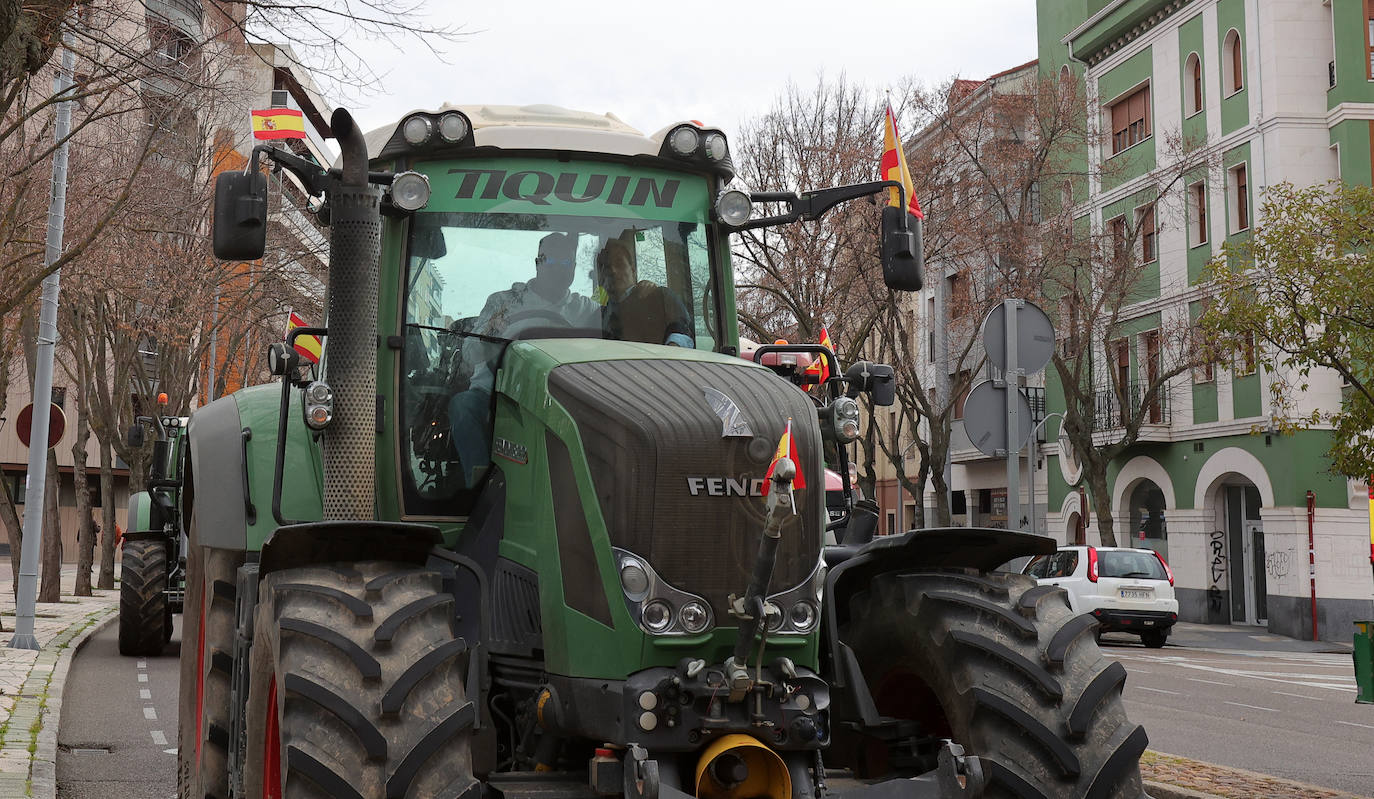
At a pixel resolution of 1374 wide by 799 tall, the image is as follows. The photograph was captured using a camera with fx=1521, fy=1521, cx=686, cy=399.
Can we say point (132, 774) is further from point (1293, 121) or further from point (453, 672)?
point (1293, 121)

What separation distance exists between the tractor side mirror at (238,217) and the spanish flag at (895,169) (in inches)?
92.2

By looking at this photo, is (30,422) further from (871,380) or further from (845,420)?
(845,420)

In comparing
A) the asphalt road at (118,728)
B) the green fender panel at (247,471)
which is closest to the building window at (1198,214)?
the asphalt road at (118,728)

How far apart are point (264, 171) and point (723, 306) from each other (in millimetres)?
1835

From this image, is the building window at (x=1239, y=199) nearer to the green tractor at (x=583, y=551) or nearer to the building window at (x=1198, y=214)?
the building window at (x=1198, y=214)

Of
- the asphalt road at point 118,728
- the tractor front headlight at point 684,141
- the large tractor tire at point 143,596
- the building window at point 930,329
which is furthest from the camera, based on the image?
the building window at point 930,329

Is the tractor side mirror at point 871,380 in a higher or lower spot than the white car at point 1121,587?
higher

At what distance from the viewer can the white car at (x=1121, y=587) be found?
27.2 m

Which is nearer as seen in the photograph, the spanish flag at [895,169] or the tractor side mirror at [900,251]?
the tractor side mirror at [900,251]

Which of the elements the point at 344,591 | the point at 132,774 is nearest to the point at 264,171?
the point at 344,591

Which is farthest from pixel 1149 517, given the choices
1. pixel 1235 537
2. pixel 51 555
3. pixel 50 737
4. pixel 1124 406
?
pixel 50 737

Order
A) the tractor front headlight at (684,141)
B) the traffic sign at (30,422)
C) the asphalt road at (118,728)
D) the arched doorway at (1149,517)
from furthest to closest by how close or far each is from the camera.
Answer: the arched doorway at (1149,517) < the traffic sign at (30,422) < the asphalt road at (118,728) < the tractor front headlight at (684,141)

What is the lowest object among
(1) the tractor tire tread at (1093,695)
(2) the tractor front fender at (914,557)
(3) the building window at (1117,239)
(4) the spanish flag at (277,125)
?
(1) the tractor tire tread at (1093,695)

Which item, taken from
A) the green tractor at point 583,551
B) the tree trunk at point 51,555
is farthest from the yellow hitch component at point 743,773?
the tree trunk at point 51,555
